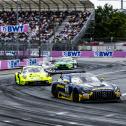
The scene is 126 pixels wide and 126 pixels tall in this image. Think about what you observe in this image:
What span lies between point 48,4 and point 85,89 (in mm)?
65153

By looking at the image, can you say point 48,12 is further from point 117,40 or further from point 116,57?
point 116,57

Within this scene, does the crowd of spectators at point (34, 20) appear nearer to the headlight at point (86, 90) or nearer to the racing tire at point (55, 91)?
the racing tire at point (55, 91)

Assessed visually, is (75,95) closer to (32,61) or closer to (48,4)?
(32,61)

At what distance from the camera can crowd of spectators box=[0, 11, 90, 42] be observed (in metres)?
81.1

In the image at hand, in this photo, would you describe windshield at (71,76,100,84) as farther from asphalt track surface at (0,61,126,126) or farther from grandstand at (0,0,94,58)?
grandstand at (0,0,94,58)

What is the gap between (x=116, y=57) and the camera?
241 feet

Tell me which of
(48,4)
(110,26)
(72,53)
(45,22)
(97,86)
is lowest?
(97,86)

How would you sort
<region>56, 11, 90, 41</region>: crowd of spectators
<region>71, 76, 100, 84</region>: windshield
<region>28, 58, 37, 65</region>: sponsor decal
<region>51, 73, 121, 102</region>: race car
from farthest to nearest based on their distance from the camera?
1. <region>56, 11, 90, 41</region>: crowd of spectators
2. <region>28, 58, 37, 65</region>: sponsor decal
3. <region>71, 76, 100, 84</region>: windshield
4. <region>51, 73, 121, 102</region>: race car

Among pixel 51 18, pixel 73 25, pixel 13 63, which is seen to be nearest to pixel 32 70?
pixel 13 63

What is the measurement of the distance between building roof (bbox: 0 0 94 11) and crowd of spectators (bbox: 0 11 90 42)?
0.74 meters

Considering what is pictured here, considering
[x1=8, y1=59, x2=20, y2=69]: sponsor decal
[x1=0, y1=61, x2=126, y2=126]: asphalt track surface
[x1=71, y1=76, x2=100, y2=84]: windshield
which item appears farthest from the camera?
[x1=8, y1=59, x2=20, y2=69]: sponsor decal

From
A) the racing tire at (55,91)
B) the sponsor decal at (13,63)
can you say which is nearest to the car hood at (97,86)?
the racing tire at (55,91)

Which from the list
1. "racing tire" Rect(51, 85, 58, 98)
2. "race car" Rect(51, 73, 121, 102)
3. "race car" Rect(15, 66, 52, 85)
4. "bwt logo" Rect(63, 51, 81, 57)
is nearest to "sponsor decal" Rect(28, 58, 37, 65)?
"bwt logo" Rect(63, 51, 81, 57)

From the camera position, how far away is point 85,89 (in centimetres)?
2131
